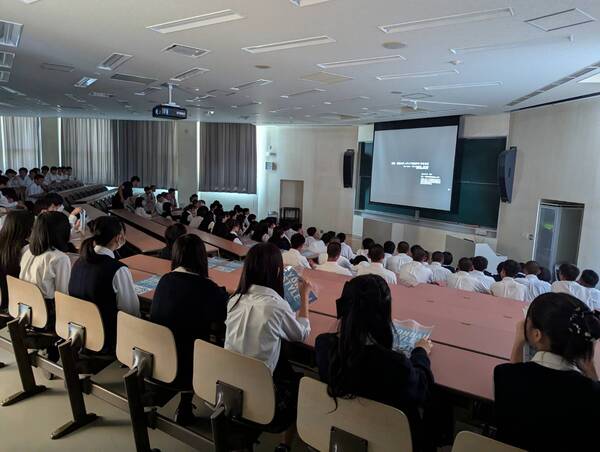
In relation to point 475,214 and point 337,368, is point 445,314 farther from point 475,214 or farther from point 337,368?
point 475,214

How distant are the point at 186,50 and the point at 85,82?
11.3 feet

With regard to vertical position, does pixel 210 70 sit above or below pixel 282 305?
above

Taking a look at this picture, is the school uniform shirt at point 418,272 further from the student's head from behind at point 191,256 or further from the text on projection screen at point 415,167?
the text on projection screen at point 415,167

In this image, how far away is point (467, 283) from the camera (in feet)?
16.3

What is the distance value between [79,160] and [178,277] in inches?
617

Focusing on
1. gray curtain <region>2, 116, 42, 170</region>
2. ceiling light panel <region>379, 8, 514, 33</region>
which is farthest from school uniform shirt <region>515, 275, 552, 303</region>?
gray curtain <region>2, 116, 42, 170</region>

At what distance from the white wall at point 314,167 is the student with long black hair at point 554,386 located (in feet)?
37.5

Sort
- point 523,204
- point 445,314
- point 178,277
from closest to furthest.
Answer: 1. point 178,277
2. point 445,314
3. point 523,204

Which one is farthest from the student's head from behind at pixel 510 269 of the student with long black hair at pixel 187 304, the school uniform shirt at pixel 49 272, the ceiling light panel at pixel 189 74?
the ceiling light panel at pixel 189 74

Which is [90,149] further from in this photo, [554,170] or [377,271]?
[554,170]

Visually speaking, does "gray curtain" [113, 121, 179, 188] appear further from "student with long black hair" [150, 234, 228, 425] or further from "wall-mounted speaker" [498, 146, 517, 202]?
"student with long black hair" [150, 234, 228, 425]

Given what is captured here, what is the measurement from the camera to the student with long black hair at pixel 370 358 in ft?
5.40

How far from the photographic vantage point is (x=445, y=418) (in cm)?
211

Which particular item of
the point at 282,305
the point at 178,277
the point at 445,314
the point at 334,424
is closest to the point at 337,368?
the point at 334,424
